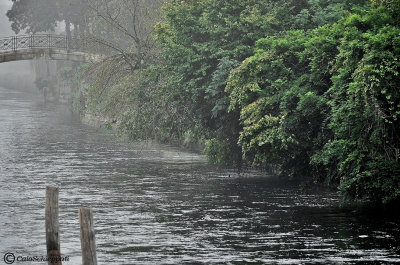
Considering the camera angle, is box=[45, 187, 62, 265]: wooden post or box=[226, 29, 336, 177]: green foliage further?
box=[226, 29, 336, 177]: green foliage

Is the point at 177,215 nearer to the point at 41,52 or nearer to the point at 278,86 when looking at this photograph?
the point at 278,86

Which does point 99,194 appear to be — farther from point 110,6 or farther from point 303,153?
point 110,6

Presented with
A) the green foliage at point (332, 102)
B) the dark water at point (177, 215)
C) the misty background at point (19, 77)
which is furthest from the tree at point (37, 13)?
the green foliage at point (332, 102)

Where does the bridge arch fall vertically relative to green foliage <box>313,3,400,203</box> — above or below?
above

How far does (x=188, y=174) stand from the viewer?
37.9m

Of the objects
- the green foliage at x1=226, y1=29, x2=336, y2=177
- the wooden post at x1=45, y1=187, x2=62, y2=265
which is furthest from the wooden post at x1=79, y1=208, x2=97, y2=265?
the green foliage at x1=226, y1=29, x2=336, y2=177

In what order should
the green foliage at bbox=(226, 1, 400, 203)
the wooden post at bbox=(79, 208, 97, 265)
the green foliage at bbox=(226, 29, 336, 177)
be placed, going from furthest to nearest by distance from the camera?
the green foliage at bbox=(226, 29, 336, 177) < the green foliage at bbox=(226, 1, 400, 203) < the wooden post at bbox=(79, 208, 97, 265)

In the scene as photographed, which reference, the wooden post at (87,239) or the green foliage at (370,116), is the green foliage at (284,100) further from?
the wooden post at (87,239)

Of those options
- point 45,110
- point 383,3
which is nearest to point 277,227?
point 383,3

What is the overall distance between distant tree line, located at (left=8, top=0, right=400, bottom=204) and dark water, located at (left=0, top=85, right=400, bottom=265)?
1495mm

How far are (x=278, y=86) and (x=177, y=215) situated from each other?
7981 millimetres

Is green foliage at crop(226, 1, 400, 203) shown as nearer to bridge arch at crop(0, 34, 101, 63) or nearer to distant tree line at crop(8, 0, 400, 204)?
distant tree line at crop(8, 0, 400, 204)

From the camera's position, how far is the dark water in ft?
72.6

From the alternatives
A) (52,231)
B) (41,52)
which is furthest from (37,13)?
(52,231)
